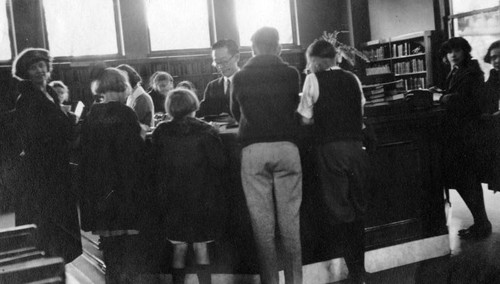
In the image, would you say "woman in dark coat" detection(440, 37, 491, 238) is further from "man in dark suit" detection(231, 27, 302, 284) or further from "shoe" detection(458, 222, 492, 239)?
"man in dark suit" detection(231, 27, 302, 284)

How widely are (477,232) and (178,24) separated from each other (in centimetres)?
711

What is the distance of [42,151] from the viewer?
3432mm

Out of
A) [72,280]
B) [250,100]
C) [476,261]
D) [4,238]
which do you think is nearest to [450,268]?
[476,261]

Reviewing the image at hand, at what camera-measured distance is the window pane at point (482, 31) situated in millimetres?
8328

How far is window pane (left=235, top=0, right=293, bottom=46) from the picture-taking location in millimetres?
10492

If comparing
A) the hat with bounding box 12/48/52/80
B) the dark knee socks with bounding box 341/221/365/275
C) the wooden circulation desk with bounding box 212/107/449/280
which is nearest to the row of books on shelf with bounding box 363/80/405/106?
the wooden circulation desk with bounding box 212/107/449/280

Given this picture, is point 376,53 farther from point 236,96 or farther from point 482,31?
point 236,96

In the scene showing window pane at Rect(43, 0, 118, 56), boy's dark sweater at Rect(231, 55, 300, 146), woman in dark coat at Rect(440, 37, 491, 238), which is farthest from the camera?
window pane at Rect(43, 0, 118, 56)

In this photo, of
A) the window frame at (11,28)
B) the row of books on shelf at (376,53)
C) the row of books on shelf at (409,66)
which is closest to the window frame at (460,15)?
the row of books on shelf at (409,66)

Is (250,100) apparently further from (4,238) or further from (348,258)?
(4,238)

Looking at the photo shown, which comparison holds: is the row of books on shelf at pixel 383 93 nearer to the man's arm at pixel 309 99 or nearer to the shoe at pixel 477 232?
the man's arm at pixel 309 99

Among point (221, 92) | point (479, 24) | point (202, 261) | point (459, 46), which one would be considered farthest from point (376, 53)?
point (202, 261)

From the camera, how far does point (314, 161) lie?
3.31 meters

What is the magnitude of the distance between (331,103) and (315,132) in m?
0.23
